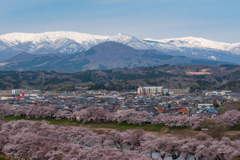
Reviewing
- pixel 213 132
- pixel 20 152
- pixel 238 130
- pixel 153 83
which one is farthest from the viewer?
pixel 153 83

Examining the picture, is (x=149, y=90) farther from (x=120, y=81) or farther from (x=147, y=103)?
(x=147, y=103)

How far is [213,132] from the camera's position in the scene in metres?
35.2

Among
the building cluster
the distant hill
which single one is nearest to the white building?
the building cluster

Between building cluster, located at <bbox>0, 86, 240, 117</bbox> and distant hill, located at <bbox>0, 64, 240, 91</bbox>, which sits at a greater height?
distant hill, located at <bbox>0, 64, 240, 91</bbox>

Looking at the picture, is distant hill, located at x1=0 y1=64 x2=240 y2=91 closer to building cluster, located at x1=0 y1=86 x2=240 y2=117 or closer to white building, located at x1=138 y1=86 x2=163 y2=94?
white building, located at x1=138 y1=86 x2=163 y2=94

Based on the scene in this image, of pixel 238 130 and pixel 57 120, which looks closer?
pixel 238 130

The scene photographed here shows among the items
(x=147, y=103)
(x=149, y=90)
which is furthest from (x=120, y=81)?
(x=147, y=103)

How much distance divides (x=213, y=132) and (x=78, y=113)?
86.4 ft

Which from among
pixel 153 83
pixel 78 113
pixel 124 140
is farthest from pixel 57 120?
pixel 153 83

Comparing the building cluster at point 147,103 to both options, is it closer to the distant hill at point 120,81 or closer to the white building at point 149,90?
the white building at point 149,90

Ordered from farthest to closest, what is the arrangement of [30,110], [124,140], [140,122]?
[30,110] → [140,122] → [124,140]

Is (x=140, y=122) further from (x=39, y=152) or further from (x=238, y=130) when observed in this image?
(x=39, y=152)

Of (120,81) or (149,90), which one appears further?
(120,81)

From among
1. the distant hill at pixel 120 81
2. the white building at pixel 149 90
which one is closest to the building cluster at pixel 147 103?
the white building at pixel 149 90
